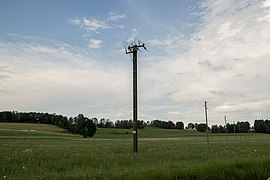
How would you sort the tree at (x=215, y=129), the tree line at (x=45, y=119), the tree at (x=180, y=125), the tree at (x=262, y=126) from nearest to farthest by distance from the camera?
1. the tree line at (x=45, y=119)
2. the tree at (x=262, y=126)
3. the tree at (x=215, y=129)
4. the tree at (x=180, y=125)

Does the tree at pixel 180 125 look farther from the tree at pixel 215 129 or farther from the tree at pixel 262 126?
the tree at pixel 262 126

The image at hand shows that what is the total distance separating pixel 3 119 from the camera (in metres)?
152

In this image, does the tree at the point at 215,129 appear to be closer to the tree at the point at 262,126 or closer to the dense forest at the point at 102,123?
the dense forest at the point at 102,123

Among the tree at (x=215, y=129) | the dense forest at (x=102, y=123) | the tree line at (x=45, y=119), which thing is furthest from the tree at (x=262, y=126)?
the tree line at (x=45, y=119)

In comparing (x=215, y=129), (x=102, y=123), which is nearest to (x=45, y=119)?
(x=102, y=123)

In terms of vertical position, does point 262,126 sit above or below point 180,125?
below

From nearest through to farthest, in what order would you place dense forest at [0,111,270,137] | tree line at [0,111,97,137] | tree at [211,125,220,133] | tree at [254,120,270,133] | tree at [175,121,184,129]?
tree line at [0,111,97,137], dense forest at [0,111,270,137], tree at [254,120,270,133], tree at [211,125,220,133], tree at [175,121,184,129]

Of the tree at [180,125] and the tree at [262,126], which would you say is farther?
the tree at [180,125]

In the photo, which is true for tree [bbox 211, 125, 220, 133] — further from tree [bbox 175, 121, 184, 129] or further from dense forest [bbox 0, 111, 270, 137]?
tree [bbox 175, 121, 184, 129]

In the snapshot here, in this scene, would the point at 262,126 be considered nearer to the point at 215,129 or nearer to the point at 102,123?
the point at 215,129

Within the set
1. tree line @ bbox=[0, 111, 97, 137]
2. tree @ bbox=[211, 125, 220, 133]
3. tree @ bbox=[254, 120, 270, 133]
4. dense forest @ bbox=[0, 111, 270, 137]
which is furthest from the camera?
tree @ bbox=[211, 125, 220, 133]

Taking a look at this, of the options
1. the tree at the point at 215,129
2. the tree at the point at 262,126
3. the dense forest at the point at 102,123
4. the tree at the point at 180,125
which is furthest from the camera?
the tree at the point at 180,125

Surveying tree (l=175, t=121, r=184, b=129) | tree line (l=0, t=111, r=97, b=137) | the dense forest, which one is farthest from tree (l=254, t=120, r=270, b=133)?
tree line (l=0, t=111, r=97, b=137)

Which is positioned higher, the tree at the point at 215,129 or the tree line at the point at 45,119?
the tree line at the point at 45,119
